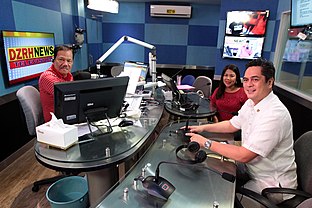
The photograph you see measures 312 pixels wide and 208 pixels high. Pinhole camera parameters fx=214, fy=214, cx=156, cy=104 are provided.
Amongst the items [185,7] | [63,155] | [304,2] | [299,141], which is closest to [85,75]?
[63,155]

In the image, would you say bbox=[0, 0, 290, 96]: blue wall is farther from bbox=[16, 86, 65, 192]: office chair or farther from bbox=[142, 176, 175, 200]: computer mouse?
bbox=[142, 176, 175, 200]: computer mouse

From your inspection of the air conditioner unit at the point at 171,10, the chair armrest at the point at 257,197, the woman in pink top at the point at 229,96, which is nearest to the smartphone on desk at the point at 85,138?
the chair armrest at the point at 257,197

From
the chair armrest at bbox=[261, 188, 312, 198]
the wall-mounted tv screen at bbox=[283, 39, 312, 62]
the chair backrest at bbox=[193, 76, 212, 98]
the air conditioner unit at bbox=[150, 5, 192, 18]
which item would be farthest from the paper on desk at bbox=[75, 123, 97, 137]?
the air conditioner unit at bbox=[150, 5, 192, 18]

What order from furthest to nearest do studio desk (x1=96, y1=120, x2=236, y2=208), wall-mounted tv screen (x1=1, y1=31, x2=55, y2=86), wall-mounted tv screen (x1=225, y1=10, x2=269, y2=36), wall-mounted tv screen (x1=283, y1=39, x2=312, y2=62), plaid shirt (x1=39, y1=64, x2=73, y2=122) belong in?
wall-mounted tv screen (x1=225, y1=10, x2=269, y2=36) → wall-mounted tv screen (x1=283, y1=39, x2=312, y2=62) → wall-mounted tv screen (x1=1, y1=31, x2=55, y2=86) → plaid shirt (x1=39, y1=64, x2=73, y2=122) → studio desk (x1=96, y1=120, x2=236, y2=208)

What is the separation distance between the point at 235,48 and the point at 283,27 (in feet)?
2.73

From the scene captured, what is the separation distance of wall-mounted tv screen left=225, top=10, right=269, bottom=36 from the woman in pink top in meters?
1.94

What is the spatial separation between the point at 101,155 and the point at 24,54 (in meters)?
2.13

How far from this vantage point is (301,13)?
256 cm

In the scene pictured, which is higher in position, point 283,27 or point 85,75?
point 283,27

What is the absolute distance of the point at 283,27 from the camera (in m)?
3.62

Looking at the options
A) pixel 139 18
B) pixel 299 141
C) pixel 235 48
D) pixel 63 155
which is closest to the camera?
pixel 63 155

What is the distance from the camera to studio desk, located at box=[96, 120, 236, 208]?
2.99 feet

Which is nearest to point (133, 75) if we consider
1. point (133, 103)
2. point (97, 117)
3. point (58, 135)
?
point (133, 103)

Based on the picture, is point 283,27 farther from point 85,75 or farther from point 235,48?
point 85,75
